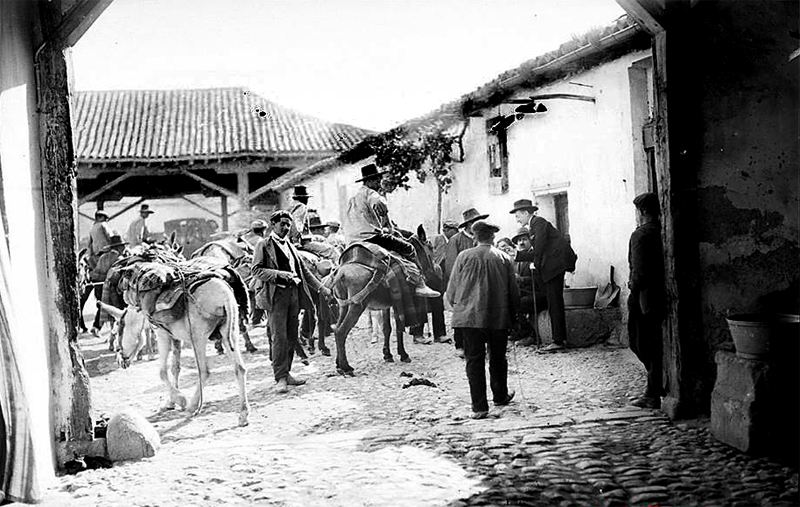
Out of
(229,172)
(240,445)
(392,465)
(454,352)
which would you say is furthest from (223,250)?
(229,172)

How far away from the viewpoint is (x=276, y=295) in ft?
29.2

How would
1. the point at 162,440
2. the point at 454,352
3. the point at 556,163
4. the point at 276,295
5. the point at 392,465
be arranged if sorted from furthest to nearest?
1. the point at 556,163
2. the point at 454,352
3. the point at 276,295
4. the point at 162,440
5. the point at 392,465

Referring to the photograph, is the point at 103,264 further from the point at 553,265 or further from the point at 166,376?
the point at 553,265

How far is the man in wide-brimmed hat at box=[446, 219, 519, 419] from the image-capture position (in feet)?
23.0

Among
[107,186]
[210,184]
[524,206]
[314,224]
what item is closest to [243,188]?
[210,184]

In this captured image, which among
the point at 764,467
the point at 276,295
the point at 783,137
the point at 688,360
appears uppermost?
the point at 783,137

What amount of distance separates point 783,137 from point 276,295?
5596 mm

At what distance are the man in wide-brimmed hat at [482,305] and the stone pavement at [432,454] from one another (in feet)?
1.41

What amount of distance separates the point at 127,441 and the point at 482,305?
3301mm

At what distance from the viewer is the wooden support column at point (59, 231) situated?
18.8 ft

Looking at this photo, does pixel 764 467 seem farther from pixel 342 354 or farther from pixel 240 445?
pixel 342 354

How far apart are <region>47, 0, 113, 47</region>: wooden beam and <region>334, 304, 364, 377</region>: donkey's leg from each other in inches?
195

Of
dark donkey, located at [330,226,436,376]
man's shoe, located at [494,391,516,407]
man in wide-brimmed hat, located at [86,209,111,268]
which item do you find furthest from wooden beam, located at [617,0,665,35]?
man in wide-brimmed hat, located at [86,209,111,268]

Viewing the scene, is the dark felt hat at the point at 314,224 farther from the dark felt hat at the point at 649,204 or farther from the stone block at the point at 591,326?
the dark felt hat at the point at 649,204
